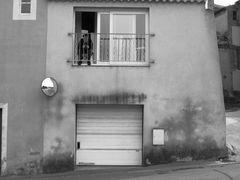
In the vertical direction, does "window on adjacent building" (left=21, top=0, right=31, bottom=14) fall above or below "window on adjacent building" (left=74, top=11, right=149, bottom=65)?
above

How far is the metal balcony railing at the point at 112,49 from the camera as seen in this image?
Answer: 44.0ft

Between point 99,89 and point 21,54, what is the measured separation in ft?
8.65

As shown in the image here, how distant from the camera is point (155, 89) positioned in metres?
13.1

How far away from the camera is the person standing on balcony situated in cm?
1341

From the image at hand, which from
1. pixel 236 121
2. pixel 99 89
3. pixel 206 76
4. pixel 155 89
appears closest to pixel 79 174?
pixel 99 89

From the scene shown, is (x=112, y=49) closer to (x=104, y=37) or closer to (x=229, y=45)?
(x=104, y=37)

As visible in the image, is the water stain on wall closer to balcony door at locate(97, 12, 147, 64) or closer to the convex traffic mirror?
the convex traffic mirror

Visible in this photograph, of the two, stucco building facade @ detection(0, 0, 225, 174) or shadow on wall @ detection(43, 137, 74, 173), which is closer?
shadow on wall @ detection(43, 137, 74, 173)

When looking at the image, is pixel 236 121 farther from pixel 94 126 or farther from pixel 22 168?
pixel 22 168

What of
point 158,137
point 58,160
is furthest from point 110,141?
point 58,160

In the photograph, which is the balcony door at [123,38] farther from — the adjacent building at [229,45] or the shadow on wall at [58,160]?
the adjacent building at [229,45]

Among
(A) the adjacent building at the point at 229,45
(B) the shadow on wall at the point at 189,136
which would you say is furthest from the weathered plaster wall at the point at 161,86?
(A) the adjacent building at the point at 229,45

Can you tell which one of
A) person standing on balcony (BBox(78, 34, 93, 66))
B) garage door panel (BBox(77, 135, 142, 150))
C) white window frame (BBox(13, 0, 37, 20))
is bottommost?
garage door panel (BBox(77, 135, 142, 150))

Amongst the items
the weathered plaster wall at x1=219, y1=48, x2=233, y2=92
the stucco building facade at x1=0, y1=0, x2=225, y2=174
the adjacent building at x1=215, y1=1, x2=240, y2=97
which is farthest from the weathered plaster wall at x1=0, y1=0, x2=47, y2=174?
the weathered plaster wall at x1=219, y1=48, x2=233, y2=92
